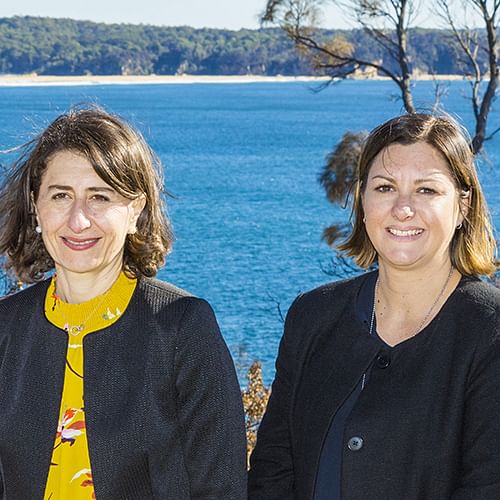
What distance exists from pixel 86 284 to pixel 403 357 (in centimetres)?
82

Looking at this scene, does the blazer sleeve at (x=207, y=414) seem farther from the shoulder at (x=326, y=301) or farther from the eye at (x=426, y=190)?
the eye at (x=426, y=190)

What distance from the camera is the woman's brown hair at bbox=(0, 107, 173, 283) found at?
2434mm

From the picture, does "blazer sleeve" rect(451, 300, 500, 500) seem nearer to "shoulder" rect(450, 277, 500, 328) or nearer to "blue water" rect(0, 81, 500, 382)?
"shoulder" rect(450, 277, 500, 328)

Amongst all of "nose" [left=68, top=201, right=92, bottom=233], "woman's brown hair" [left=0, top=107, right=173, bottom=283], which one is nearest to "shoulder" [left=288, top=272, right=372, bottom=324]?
"woman's brown hair" [left=0, top=107, right=173, bottom=283]

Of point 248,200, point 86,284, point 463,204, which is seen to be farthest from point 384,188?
point 248,200

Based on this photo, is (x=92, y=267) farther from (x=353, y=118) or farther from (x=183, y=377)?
(x=353, y=118)

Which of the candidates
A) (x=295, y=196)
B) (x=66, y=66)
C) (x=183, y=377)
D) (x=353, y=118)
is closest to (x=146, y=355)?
(x=183, y=377)

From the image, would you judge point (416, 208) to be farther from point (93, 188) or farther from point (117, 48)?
point (117, 48)

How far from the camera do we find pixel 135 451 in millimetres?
2330

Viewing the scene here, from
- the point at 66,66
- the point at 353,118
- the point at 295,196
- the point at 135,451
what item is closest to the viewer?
the point at 135,451

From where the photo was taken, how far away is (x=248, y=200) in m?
36.5

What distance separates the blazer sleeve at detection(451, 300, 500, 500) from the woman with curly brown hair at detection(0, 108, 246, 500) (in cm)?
55

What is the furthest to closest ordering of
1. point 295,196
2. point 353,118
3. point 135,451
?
point 353,118 < point 295,196 < point 135,451

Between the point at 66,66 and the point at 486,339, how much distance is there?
106m
